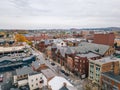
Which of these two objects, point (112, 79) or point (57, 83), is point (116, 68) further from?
point (57, 83)

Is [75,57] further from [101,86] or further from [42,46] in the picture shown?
[42,46]

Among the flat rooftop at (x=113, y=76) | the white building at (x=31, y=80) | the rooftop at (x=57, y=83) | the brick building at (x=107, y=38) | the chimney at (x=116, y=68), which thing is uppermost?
the brick building at (x=107, y=38)

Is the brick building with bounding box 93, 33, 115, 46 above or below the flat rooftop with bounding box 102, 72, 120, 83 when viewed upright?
above

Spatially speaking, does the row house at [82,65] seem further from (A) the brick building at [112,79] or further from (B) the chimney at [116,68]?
(A) the brick building at [112,79]

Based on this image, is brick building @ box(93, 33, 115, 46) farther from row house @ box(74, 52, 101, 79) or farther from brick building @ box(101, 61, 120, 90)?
brick building @ box(101, 61, 120, 90)

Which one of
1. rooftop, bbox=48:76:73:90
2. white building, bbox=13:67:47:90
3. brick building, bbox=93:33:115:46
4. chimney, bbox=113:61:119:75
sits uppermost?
brick building, bbox=93:33:115:46

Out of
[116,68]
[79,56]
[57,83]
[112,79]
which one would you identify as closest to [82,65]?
[79,56]

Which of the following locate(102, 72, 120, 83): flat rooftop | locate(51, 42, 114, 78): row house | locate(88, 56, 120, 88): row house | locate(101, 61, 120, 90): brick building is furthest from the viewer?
locate(51, 42, 114, 78): row house

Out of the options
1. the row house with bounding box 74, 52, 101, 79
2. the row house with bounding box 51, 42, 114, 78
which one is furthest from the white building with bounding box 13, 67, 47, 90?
the row house with bounding box 51, 42, 114, 78

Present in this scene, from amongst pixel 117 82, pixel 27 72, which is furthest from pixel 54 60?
pixel 117 82

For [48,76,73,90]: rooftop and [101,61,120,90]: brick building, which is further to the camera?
[101,61,120,90]: brick building

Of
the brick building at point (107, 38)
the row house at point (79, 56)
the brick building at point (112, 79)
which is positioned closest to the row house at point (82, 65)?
the row house at point (79, 56)

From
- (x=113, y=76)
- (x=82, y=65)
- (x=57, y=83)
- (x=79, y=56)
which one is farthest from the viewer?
(x=79, y=56)
